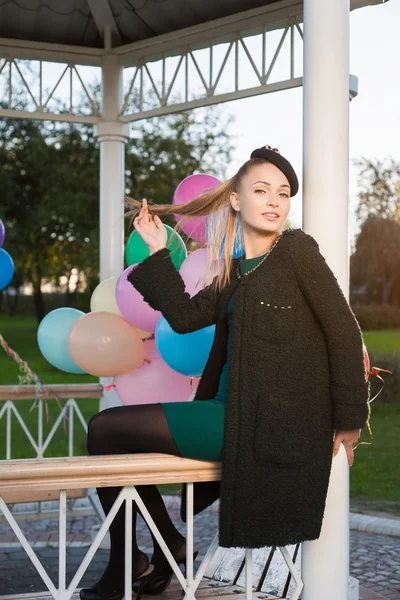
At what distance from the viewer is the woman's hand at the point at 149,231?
9.29 feet

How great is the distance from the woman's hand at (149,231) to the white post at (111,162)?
9.94 ft

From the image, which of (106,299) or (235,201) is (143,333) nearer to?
(106,299)

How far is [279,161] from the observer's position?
2.71 metres

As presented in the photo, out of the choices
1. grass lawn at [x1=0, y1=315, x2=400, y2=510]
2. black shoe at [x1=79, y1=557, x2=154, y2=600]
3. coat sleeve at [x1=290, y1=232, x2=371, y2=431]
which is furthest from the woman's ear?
grass lawn at [x1=0, y1=315, x2=400, y2=510]

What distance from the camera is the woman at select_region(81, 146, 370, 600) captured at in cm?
251

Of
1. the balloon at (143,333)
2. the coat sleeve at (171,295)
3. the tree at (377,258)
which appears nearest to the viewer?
the coat sleeve at (171,295)

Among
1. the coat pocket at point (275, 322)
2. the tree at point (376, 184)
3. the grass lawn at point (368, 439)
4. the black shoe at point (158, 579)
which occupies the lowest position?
the grass lawn at point (368, 439)

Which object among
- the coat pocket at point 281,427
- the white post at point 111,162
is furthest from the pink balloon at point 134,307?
the white post at point 111,162

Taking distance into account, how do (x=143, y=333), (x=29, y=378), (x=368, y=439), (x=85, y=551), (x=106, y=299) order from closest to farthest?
(x=143, y=333), (x=106, y=299), (x=29, y=378), (x=85, y=551), (x=368, y=439)

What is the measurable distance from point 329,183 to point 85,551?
144 inches

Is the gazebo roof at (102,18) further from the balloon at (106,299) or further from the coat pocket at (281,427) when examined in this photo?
the coat pocket at (281,427)

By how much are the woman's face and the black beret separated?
0.01 m

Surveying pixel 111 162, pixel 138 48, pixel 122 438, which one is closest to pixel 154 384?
pixel 122 438

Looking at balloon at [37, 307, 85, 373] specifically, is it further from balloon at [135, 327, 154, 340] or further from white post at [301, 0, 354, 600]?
white post at [301, 0, 354, 600]
